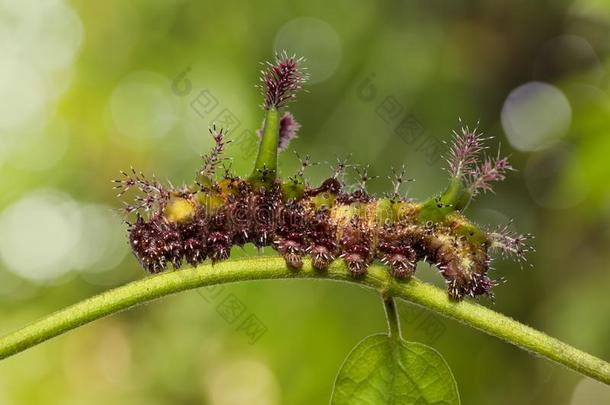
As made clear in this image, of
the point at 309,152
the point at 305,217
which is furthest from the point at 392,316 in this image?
the point at 309,152

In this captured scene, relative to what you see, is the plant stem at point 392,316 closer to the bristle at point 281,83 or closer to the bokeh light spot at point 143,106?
the bristle at point 281,83

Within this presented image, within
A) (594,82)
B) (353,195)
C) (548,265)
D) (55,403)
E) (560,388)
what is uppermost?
(594,82)

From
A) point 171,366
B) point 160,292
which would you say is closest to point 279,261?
point 160,292

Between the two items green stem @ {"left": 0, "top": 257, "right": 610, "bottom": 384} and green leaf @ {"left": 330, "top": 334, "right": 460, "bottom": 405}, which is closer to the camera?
green stem @ {"left": 0, "top": 257, "right": 610, "bottom": 384}

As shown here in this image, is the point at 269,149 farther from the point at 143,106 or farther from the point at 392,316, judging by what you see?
the point at 143,106

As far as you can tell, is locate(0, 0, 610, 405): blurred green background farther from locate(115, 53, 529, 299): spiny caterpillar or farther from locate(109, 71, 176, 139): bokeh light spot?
locate(115, 53, 529, 299): spiny caterpillar

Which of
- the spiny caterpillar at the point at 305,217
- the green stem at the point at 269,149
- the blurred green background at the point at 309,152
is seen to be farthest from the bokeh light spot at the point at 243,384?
the green stem at the point at 269,149

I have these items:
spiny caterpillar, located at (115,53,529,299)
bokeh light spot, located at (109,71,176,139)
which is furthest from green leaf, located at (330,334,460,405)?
bokeh light spot, located at (109,71,176,139)

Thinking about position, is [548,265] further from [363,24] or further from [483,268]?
[483,268]
